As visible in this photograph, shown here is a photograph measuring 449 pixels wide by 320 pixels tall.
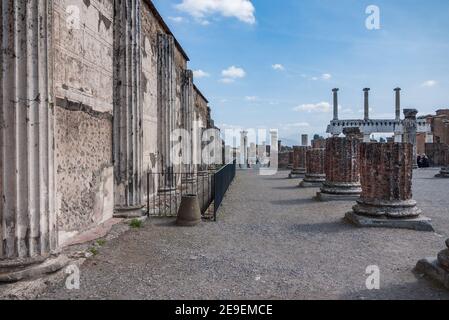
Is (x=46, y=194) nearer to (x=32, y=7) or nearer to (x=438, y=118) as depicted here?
(x=32, y=7)

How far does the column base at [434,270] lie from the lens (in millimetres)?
3604

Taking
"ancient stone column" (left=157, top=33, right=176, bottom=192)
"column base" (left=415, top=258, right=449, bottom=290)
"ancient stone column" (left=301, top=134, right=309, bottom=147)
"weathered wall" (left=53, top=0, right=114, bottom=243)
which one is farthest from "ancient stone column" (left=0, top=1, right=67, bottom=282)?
"ancient stone column" (left=301, top=134, right=309, bottom=147)

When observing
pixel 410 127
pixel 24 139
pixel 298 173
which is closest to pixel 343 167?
A: pixel 24 139

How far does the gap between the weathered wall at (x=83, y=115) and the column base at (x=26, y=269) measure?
2.78 ft

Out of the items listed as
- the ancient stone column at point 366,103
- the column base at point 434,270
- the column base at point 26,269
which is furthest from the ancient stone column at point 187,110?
the ancient stone column at point 366,103

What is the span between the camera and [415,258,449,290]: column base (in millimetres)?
3604

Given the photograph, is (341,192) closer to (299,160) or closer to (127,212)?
(127,212)

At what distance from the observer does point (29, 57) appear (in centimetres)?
355

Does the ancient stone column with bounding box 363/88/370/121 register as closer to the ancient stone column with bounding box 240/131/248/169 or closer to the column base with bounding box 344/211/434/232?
the ancient stone column with bounding box 240/131/248/169

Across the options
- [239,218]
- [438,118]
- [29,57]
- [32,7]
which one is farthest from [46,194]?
[438,118]

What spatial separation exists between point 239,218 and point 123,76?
3799 mm

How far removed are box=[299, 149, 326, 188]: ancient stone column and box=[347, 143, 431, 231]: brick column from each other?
678cm

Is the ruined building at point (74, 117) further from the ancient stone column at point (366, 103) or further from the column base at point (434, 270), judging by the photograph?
the ancient stone column at point (366, 103)
